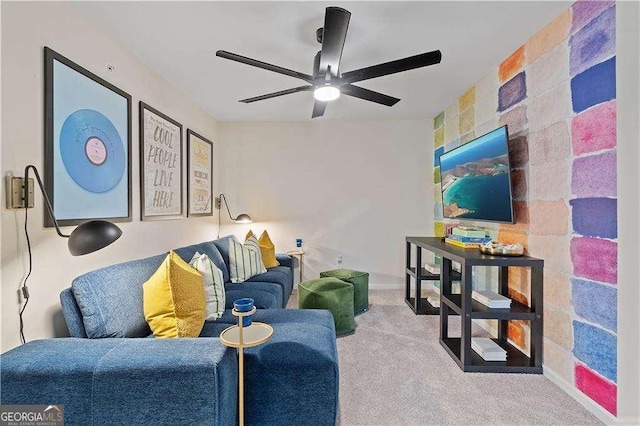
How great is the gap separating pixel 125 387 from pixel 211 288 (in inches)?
35.1

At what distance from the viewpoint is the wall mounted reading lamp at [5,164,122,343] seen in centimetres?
117

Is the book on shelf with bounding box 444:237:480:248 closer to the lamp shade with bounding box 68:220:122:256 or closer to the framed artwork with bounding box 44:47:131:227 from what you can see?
the lamp shade with bounding box 68:220:122:256

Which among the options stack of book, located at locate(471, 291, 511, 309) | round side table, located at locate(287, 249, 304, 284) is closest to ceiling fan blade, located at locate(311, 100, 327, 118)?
round side table, located at locate(287, 249, 304, 284)

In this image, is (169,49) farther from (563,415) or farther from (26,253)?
(563,415)

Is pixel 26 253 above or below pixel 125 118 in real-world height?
below

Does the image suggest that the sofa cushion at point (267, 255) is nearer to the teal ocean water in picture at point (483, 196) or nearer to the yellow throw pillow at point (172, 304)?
the yellow throw pillow at point (172, 304)

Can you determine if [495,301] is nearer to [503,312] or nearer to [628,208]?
[503,312]

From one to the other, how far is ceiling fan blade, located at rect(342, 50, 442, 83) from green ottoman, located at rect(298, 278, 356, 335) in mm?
1758

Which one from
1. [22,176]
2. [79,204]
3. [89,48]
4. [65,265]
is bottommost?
[65,265]

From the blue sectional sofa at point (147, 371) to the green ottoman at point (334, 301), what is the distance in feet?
2.88

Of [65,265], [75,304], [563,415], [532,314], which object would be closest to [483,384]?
[563,415]

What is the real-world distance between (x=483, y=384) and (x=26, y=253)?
2.70 meters

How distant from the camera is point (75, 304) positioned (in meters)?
1.37

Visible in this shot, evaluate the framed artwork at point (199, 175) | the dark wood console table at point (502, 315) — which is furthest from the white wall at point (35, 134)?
the dark wood console table at point (502, 315)
